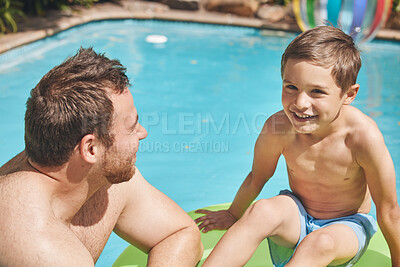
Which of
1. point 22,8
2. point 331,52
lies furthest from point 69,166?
point 22,8

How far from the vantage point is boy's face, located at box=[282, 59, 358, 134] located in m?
2.17

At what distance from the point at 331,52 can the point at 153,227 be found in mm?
1229

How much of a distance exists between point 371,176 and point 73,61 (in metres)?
1.48

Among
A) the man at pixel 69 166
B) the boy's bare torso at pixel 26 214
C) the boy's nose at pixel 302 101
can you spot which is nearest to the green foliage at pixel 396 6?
the boy's nose at pixel 302 101

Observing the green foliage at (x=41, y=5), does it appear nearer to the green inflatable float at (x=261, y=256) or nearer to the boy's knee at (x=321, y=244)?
the green inflatable float at (x=261, y=256)

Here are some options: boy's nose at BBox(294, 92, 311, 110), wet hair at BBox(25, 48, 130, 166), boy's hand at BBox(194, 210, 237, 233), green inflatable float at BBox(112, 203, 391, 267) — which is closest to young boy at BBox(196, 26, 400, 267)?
boy's nose at BBox(294, 92, 311, 110)

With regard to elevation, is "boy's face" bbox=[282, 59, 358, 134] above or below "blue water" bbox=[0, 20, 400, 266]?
above

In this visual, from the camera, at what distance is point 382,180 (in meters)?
2.17

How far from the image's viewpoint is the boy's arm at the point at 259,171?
2463 millimetres

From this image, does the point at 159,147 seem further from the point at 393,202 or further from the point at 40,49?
the point at 40,49

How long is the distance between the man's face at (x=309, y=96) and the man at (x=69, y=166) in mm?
756

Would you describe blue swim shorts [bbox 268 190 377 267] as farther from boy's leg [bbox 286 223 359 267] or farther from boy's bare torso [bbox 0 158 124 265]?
boy's bare torso [bbox 0 158 124 265]

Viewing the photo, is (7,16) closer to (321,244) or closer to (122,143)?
(122,143)

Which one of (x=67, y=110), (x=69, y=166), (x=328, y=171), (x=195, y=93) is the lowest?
(x=195, y=93)
